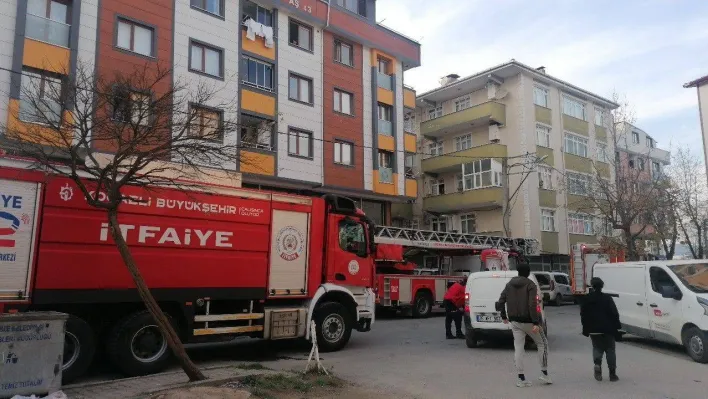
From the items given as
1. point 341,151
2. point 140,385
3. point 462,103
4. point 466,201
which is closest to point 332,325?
point 140,385

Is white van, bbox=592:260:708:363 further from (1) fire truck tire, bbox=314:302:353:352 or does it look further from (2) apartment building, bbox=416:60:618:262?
(2) apartment building, bbox=416:60:618:262

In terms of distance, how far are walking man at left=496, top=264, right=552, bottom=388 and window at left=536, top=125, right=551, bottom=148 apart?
1174 inches

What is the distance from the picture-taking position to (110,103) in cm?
816

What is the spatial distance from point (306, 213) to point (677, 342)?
26.3 ft

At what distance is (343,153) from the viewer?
86.4 feet

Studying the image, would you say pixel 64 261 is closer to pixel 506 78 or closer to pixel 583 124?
pixel 506 78

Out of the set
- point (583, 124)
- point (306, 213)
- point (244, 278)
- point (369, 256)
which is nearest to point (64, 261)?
point (244, 278)

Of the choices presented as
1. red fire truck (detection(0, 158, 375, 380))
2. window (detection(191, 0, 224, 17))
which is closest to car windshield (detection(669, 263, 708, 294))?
red fire truck (detection(0, 158, 375, 380))

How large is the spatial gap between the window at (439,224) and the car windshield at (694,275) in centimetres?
2673

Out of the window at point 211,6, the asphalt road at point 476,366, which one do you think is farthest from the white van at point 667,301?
the window at point 211,6

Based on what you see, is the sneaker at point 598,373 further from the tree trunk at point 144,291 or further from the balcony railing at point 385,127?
the balcony railing at point 385,127

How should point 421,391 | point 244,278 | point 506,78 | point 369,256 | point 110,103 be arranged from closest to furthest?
point 421,391, point 110,103, point 244,278, point 369,256, point 506,78

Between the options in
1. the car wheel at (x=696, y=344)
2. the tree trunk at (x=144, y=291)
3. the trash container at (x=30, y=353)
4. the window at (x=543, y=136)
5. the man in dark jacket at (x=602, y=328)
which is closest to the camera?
the trash container at (x=30, y=353)

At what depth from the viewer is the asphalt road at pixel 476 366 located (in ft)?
24.5
